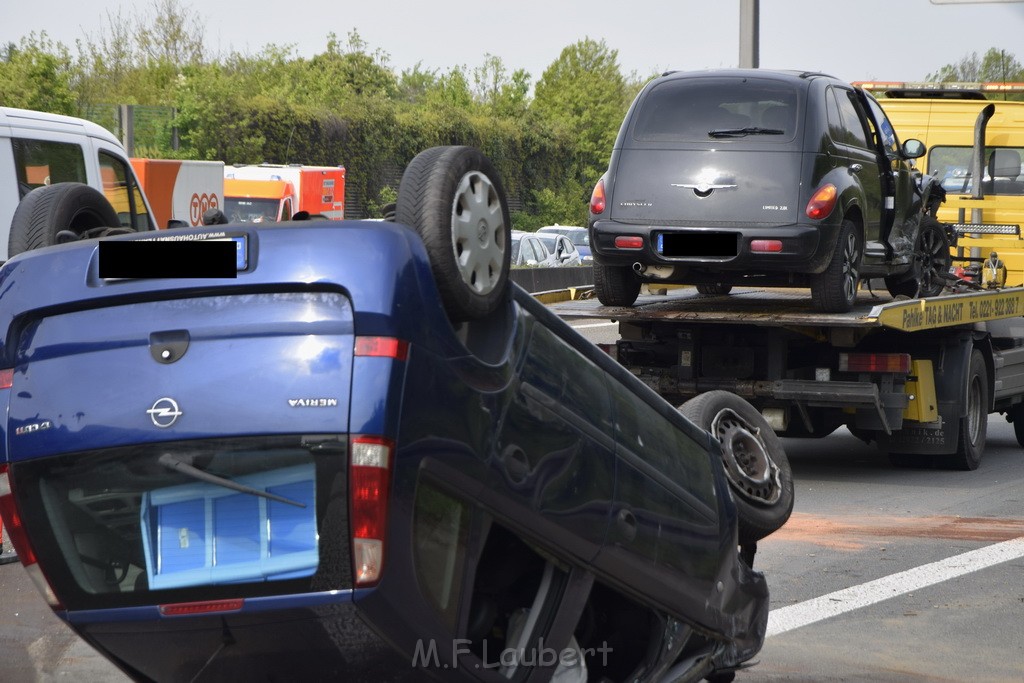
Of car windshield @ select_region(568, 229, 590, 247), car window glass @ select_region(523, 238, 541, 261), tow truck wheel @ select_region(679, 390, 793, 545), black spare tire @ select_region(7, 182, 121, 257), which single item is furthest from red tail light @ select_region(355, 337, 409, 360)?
car windshield @ select_region(568, 229, 590, 247)

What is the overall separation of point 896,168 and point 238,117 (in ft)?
103

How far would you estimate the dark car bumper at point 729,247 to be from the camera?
393 inches

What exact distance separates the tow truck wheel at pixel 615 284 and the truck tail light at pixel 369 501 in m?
7.97

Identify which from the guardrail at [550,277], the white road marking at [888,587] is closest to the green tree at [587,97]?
the guardrail at [550,277]

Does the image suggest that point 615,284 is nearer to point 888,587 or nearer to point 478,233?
point 888,587

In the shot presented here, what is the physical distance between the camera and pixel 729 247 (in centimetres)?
1010

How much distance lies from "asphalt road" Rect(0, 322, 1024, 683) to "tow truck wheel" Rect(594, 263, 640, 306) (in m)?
1.92

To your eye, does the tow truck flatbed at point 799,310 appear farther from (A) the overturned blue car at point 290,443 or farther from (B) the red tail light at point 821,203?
(A) the overturned blue car at point 290,443

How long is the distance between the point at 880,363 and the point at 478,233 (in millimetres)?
7670

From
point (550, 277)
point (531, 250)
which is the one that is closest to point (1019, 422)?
point (550, 277)

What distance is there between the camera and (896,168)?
38.6ft

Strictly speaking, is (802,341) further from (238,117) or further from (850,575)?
(238,117)

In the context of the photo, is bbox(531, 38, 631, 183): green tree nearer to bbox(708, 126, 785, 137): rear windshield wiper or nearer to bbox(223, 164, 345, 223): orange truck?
bbox(223, 164, 345, 223): orange truck

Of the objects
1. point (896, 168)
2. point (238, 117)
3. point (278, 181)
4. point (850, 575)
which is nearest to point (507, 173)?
point (238, 117)
